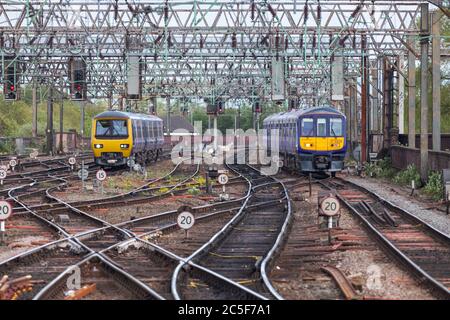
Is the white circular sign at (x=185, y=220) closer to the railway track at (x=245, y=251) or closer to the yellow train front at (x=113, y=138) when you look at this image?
the railway track at (x=245, y=251)

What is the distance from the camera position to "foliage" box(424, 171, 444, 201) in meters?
24.0

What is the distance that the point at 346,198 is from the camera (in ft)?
78.2

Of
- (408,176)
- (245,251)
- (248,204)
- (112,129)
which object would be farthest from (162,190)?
(245,251)

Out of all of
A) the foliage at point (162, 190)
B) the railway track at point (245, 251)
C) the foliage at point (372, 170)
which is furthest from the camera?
the foliage at point (372, 170)

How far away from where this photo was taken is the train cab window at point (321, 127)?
32750mm

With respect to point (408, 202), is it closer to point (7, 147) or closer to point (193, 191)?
point (193, 191)

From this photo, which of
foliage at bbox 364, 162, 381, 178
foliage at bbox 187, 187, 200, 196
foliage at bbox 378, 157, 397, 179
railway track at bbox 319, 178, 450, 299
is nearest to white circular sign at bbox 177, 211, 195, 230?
railway track at bbox 319, 178, 450, 299

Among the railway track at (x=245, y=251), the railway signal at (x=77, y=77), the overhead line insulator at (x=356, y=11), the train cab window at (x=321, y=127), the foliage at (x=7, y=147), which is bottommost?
the railway track at (x=245, y=251)

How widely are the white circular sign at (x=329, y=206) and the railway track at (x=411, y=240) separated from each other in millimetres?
821

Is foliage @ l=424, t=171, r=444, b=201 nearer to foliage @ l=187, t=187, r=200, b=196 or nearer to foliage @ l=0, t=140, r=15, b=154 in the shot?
foliage @ l=187, t=187, r=200, b=196

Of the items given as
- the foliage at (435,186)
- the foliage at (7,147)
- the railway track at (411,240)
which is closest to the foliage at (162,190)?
the railway track at (411,240)

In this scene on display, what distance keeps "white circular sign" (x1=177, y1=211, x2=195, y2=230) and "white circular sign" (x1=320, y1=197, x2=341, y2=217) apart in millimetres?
2455

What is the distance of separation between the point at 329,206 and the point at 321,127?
1745 cm
